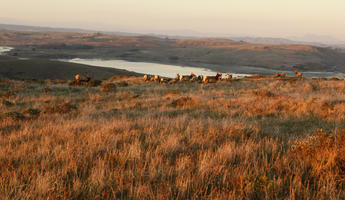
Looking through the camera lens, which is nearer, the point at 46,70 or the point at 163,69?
the point at 46,70

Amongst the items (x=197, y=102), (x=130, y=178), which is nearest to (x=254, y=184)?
(x=130, y=178)

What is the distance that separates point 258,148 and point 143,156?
2045 millimetres

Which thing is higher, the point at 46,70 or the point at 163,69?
the point at 163,69

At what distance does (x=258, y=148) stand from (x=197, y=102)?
6.84 metres

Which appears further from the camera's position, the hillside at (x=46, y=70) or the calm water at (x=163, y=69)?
the calm water at (x=163, y=69)

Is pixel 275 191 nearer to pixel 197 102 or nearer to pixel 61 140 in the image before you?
pixel 61 140

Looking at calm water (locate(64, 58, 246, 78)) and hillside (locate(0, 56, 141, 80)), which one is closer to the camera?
hillside (locate(0, 56, 141, 80))

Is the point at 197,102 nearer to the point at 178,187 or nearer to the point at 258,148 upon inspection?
the point at 258,148

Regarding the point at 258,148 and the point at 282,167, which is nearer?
the point at 282,167

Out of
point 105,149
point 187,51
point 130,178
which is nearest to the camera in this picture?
point 130,178

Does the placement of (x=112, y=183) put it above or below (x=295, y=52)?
below

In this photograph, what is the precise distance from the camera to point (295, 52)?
12106 cm

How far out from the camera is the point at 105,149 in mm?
4133

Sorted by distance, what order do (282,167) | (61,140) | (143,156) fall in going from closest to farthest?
1. (282,167)
2. (143,156)
3. (61,140)
